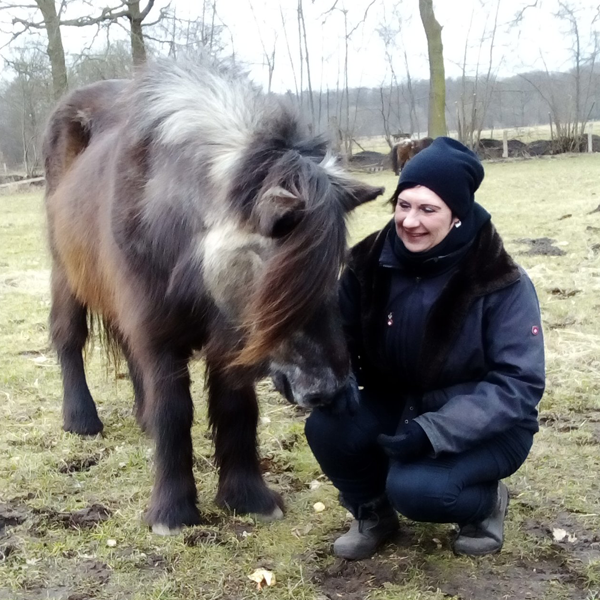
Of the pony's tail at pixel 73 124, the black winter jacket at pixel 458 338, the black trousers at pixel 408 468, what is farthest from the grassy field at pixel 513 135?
the black trousers at pixel 408 468

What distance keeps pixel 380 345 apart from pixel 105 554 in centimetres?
125

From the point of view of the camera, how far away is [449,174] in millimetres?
2205

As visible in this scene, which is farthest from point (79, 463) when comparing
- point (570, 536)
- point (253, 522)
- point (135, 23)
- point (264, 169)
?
point (135, 23)

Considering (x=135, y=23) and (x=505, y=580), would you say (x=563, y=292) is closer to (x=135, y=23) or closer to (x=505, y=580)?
(x=505, y=580)

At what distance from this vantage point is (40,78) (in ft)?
64.5

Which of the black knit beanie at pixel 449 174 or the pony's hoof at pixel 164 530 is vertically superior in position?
the black knit beanie at pixel 449 174

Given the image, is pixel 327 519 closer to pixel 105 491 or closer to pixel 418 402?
pixel 418 402

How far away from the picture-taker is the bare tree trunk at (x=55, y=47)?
14.4 meters

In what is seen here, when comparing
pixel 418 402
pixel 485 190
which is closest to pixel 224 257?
pixel 418 402

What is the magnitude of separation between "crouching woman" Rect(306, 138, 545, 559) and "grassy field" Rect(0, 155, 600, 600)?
0.46ft

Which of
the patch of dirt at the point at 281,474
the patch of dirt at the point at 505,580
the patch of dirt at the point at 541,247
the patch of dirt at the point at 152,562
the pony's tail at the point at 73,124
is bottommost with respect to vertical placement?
the patch of dirt at the point at 505,580

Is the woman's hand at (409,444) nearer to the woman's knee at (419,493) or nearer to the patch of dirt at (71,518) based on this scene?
the woman's knee at (419,493)

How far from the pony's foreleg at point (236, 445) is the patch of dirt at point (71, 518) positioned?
19.0 inches

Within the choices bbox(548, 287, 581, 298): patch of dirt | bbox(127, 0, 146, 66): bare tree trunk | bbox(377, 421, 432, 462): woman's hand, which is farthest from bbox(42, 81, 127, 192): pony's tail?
bbox(127, 0, 146, 66): bare tree trunk
